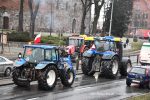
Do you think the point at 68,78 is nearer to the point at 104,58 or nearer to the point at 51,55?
the point at 51,55

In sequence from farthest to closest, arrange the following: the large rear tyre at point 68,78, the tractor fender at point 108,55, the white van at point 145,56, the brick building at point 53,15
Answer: the brick building at point 53,15 < the white van at point 145,56 < the tractor fender at point 108,55 < the large rear tyre at point 68,78

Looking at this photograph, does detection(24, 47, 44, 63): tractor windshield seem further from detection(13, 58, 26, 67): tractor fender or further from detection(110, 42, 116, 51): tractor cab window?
detection(110, 42, 116, 51): tractor cab window

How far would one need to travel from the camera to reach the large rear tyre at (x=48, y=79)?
848 inches

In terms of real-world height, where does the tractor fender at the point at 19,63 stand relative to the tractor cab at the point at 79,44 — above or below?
below

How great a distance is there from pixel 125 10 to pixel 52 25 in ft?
55.5

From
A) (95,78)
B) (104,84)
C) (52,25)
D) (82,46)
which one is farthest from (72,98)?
(52,25)

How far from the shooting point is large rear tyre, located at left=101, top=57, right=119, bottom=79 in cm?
2847

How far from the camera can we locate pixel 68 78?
23672 mm

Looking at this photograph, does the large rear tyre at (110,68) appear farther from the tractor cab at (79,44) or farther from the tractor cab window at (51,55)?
the tractor cab at (79,44)

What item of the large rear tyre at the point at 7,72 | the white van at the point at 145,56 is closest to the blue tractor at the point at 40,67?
the large rear tyre at the point at 7,72

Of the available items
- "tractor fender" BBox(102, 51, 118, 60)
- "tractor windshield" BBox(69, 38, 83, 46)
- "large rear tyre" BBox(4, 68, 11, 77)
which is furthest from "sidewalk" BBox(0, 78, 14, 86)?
"tractor windshield" BBox(69, 38, 83, 46)

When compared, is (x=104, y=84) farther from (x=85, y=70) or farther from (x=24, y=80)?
(x=24, y=80)

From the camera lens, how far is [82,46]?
40375mm

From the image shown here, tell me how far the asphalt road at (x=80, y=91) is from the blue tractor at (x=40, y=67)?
0.49 meters
